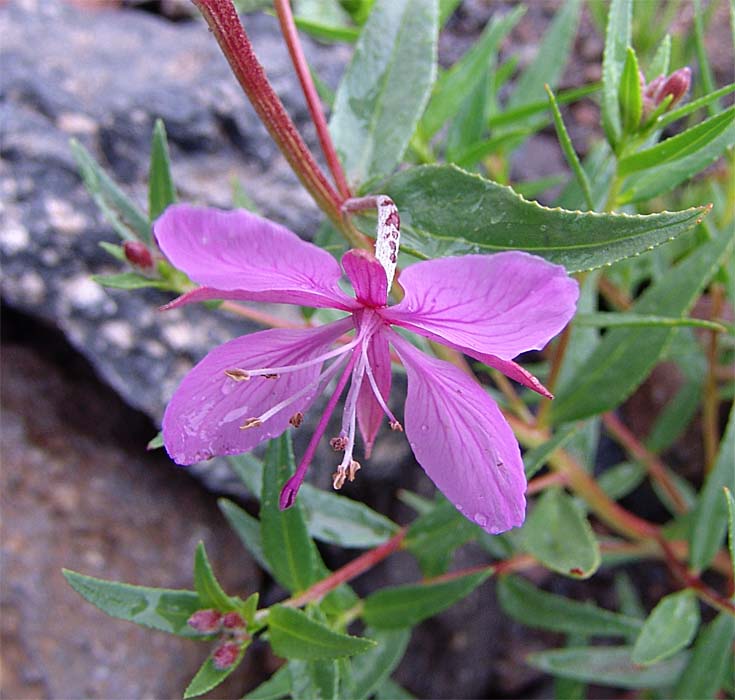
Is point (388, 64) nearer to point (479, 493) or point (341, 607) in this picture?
point (479, 493)

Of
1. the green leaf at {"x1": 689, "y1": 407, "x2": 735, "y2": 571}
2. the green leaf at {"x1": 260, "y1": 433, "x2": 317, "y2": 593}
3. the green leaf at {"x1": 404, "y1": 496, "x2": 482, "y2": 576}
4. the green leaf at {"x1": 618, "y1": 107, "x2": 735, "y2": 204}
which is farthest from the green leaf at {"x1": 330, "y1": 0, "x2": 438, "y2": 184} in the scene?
the green leaf at {"x1": 689, "y1": 407, "x2": 735, "y2": 571}

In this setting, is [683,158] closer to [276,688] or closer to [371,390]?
[371,390]

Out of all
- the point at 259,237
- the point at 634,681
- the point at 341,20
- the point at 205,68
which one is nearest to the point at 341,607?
the point at 634,681

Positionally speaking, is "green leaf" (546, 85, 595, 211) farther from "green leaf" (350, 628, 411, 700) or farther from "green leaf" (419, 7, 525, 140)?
"green leaf" (350, 628, 411, 700)

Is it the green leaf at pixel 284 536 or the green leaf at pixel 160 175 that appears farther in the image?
the green leaf at pixel 160 175

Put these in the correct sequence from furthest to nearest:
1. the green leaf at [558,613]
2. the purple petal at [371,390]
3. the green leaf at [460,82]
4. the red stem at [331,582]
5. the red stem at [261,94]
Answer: the green leaf at [460,82] < the green leaf at [558,613] < the red stem at [331,582] < the purple petal at [371,390] < the red stem at [261,94]

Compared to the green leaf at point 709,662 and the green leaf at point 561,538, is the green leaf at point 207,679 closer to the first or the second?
the green leaf at point 561,538

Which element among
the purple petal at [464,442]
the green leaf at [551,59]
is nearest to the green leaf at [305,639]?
the purple petal at [464,442]

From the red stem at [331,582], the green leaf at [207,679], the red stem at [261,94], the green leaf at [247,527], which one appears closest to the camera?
the red stem at [261,94]
